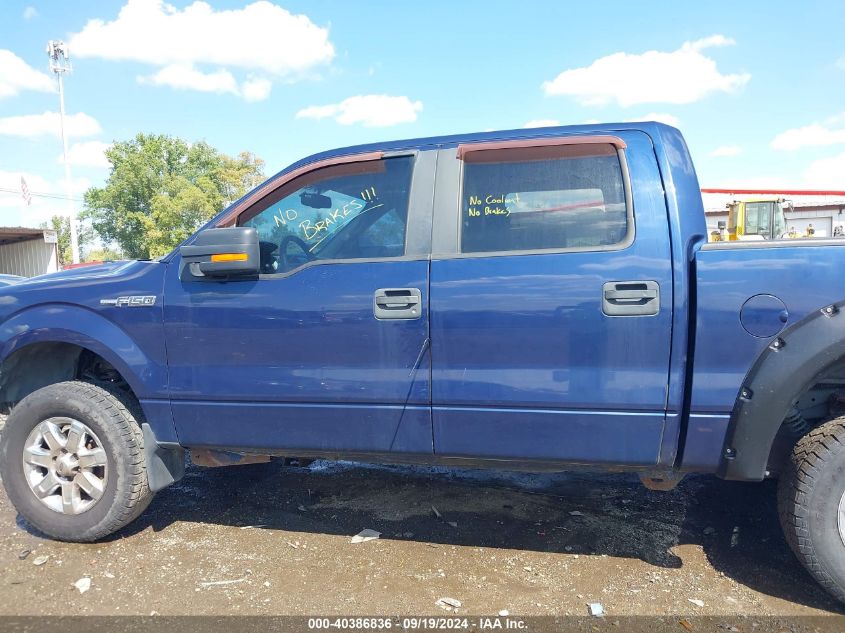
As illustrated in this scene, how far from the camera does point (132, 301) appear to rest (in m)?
3.02

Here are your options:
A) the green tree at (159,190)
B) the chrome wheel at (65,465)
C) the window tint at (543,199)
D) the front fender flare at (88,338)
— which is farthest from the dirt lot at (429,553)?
the green tree at (159,190)

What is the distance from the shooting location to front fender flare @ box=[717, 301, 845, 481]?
2.29 meters

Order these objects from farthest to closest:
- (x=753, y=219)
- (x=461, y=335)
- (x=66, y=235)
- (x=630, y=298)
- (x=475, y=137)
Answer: (x=66, y=235)
(x=753, y=219)
(x=475, y=137)
(x=461, y=335)
(x=630, y=298)

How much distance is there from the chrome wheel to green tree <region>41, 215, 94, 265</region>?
136 feet

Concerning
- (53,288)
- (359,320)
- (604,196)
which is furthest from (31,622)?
(604,196)

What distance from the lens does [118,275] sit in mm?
3127

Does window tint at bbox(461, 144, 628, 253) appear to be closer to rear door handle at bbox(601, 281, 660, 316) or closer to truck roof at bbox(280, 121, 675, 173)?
truck roof at bbox(280, 121, 675, 173)

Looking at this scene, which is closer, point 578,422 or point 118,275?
point 578,422

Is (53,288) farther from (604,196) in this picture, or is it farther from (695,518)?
(695,518)

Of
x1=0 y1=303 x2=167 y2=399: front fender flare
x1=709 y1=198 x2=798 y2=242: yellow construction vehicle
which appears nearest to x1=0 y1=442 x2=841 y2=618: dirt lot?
x1=0 y1=303 x2=167 y2=399: front fender flare

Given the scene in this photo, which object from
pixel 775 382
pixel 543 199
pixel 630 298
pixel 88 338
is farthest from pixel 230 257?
pixel 775 382

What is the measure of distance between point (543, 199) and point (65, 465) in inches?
113

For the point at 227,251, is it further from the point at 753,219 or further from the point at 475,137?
the point at 753,219

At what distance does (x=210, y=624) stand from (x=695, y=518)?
270cm
